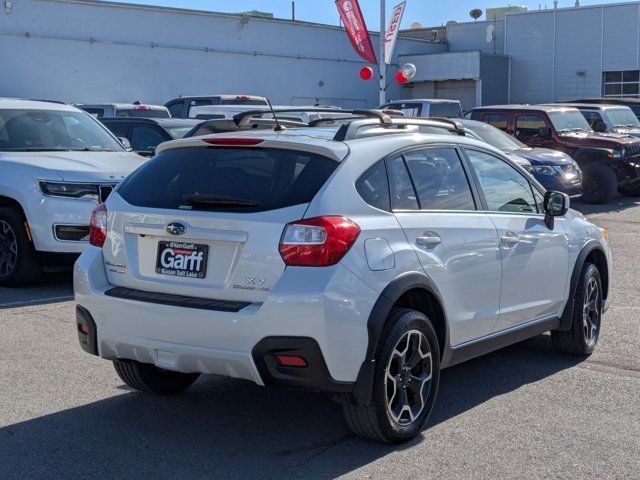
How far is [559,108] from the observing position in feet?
63.4

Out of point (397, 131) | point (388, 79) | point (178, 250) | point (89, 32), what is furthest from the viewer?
point (388, 79)

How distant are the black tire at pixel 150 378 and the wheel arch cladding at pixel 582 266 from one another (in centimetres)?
271

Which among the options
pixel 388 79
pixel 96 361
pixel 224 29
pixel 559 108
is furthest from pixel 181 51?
pixel 96 361

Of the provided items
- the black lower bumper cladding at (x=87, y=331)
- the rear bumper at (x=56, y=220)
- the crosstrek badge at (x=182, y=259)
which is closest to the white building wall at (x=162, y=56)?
the rear bumper at (x=56, y=220)

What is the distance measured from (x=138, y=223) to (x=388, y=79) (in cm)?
3891

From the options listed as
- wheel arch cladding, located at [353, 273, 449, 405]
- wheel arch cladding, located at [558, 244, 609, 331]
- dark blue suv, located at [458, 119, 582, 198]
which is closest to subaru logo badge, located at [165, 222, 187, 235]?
wheel arch cladding, located at [353, 273, 449, 405]

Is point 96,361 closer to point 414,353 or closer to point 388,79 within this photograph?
point 414,353

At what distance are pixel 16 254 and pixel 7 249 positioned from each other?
183 mm

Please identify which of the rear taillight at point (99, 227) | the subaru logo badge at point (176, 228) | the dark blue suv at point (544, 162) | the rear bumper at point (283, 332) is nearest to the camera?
the rear bumper at point (283, 332)

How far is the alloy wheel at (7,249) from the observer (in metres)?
9.53

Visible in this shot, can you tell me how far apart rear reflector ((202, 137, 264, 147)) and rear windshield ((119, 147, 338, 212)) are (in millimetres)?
29

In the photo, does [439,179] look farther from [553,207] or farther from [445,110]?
[445,110]

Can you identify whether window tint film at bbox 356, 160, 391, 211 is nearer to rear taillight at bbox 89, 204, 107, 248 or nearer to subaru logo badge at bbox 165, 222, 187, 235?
subaru logo badge at bbox 165, 222, 187, 235

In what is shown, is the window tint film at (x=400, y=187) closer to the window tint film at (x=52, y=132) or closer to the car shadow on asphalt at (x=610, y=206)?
the window tint film at (x=52, y=132)
